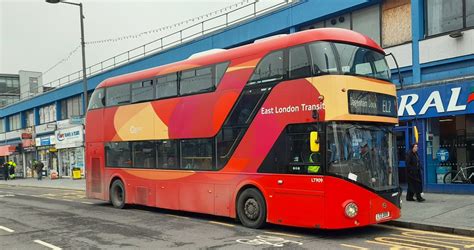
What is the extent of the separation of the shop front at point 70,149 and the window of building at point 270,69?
27.9 metres

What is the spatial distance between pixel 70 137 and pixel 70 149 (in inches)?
77.7

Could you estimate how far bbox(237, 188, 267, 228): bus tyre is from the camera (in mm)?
9768

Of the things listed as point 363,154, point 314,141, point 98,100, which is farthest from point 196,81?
point 98,100

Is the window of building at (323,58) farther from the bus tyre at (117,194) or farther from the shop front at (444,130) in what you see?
the bus tyre at (117,194)

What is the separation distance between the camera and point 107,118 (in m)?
14.9

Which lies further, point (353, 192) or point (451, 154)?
point (451, 154)

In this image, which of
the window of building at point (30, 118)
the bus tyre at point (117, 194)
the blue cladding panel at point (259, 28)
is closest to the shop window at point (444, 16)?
the blue cladding panel at point (259, 28)

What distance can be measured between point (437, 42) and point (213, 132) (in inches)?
321

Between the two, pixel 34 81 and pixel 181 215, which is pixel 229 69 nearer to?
pixel 181 215

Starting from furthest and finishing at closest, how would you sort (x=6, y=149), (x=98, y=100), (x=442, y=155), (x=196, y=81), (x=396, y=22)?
(x=6, y=149)
(x=396, y=22)
(x=98, y=100)
(x=442, y=155)
(x=196, y=81)

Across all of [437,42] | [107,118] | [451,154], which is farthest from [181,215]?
[437,42]

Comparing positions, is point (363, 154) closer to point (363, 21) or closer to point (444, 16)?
point (444, 16)

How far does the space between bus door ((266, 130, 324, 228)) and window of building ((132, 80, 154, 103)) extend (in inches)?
199

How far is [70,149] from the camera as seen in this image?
38344mm
